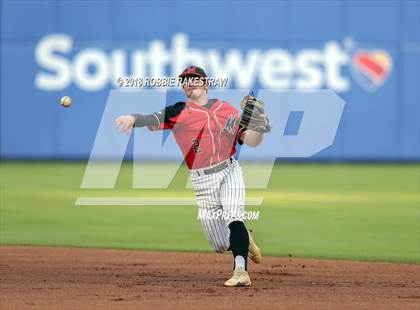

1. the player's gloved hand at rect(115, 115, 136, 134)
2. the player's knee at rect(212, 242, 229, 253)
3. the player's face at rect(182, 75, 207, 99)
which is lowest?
the player's knee at rect(212, 242, 229, 253)

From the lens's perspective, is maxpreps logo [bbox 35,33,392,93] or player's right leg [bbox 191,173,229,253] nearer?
player's right leg [bbox 191,173,229,253]

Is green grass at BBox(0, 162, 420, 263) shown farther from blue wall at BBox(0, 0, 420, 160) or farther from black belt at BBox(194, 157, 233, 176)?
black belt at BBox(194, 157, 233, 176)

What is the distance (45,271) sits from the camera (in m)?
9.80

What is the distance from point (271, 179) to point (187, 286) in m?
13.2

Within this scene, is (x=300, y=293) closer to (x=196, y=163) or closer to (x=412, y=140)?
(x=196, y=163)

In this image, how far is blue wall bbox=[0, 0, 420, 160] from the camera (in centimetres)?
2600

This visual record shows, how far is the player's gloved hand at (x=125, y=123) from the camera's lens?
838 cm

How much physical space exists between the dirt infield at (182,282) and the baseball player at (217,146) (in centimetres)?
46

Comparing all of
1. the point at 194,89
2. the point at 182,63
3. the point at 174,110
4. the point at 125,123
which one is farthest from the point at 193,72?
the point at 182,63

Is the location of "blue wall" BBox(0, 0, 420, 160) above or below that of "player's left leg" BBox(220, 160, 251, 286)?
below

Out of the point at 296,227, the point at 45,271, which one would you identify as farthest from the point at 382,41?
the point at 45,271

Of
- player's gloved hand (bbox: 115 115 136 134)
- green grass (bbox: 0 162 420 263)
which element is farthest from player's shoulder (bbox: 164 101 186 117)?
green grass (bbox: 0 162 420 263)

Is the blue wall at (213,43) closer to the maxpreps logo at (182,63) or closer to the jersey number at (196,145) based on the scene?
the maxpreps logo at (182,63)

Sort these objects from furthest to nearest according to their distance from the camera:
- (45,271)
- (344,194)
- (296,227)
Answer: (344,194)
(296,227)
(45,271)
